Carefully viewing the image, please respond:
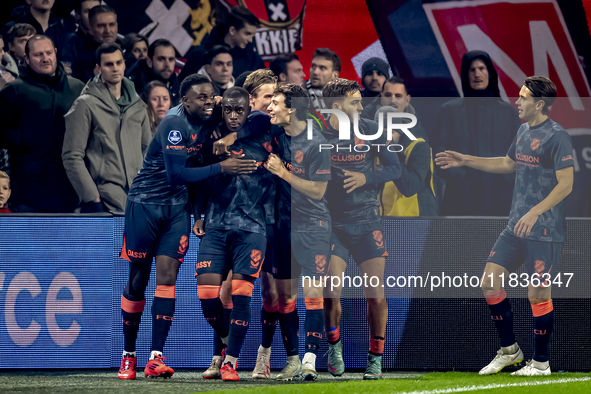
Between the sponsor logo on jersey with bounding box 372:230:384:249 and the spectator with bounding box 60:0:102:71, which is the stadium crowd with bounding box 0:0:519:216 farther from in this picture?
the sponsor logo on jersey with bounding box 372:230:384:249

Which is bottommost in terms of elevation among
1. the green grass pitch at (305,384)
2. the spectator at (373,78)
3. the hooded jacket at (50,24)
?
the green grass pitch at (305,384)

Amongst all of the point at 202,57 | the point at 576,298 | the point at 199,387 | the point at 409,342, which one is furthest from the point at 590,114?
the point at 199,387

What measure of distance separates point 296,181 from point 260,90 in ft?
2.68

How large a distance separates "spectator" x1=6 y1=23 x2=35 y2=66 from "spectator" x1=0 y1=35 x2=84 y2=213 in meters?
0.51

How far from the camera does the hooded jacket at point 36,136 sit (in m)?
6.02

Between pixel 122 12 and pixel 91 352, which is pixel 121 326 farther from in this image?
pixel 122 12

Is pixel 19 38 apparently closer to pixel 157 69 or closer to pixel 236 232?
pixel 157 69

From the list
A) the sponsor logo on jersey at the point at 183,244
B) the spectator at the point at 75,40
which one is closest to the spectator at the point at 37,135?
the spectator at the point at 75,40

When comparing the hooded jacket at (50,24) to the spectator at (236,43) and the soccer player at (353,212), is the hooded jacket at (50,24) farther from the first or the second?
the soccer player at (353,212)

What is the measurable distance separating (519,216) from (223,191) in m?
2.43

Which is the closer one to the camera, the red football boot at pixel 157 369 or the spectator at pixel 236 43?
the red football boot at pixel 157 369

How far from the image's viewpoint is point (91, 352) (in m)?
5.51

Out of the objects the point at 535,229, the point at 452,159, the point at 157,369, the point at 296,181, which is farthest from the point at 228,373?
the point at 535,229

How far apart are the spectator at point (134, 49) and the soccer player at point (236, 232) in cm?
211
